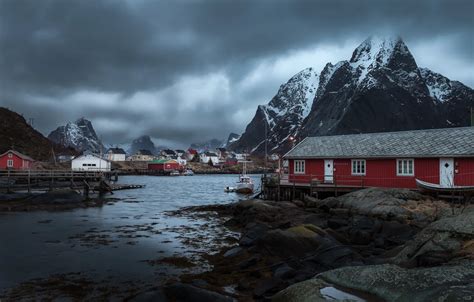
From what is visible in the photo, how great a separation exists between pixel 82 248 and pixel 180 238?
19.3 feet

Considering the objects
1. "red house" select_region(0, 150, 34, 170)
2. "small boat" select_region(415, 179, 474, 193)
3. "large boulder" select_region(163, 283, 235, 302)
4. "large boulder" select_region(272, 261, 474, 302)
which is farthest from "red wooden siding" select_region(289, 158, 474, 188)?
"red house" select_region(0, 150, 34, 170)

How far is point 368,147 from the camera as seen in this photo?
37344 mm

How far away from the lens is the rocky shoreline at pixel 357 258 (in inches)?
327

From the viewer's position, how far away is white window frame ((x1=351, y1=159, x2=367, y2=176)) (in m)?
36.8

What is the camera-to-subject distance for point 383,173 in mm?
35438

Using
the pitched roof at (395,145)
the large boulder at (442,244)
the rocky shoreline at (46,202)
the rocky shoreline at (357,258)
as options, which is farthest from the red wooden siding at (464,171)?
the rocky shoreline at (46,202)

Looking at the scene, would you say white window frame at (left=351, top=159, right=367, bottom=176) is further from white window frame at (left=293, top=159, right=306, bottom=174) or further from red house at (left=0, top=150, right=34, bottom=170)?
red house at (left=0, top=150, right=34, bottom=170)

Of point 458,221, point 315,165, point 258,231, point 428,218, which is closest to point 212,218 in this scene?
point 315,165

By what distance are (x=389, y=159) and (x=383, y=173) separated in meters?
1.38

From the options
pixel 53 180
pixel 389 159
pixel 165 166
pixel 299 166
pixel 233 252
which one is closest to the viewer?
pixel 233 252

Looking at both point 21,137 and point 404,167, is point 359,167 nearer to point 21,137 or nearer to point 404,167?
point 404,167

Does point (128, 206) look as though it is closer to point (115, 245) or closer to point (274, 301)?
point (115, 245)

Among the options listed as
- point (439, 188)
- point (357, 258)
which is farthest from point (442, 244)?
point (439, 188)

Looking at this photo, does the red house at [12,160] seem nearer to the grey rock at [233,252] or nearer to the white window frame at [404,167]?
the white window frame at [404,167]
